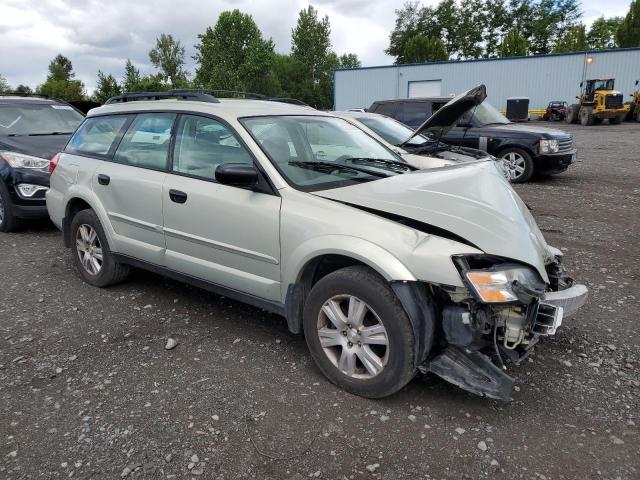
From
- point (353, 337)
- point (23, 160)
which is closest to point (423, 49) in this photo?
point (23, 160)

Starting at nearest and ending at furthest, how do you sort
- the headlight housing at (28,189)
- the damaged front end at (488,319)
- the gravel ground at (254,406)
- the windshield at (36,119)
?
the gravel ground at (254,406)
the damaged front end at (488,319)
the headlight housing at (28,189)
the windshield at (36,119)

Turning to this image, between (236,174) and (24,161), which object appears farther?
(24,161)

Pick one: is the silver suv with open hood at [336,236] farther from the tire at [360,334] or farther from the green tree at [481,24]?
the green tree at [481,24]

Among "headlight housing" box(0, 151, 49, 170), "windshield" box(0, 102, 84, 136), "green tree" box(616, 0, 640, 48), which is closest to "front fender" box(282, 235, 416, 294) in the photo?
"headlight housing" box(0, 151, 49, 170)

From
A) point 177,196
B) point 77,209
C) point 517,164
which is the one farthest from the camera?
point 517,164

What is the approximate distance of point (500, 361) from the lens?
8.84ft

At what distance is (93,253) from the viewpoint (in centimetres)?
465

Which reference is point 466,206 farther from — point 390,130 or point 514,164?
point 514,164

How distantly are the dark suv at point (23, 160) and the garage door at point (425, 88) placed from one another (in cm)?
3538

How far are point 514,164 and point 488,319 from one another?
8.51 metres

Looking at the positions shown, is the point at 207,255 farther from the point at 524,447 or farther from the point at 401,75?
the point at 401,75

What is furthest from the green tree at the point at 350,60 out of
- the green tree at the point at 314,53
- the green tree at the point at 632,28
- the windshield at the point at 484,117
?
the windshield at the point at 484,117

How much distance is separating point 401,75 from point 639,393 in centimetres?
4016

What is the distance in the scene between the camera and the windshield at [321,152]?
3.32 m
